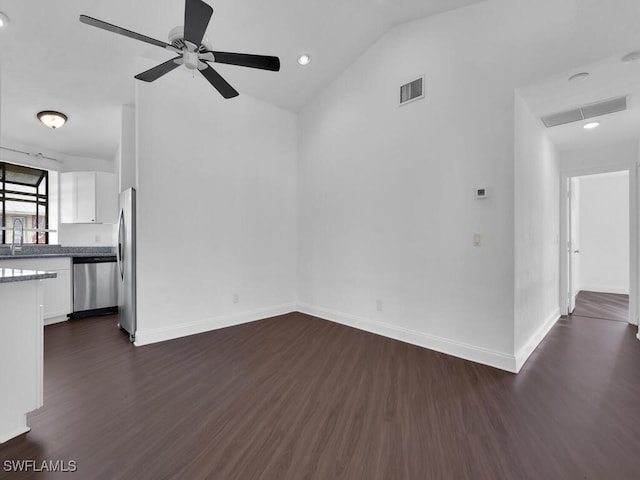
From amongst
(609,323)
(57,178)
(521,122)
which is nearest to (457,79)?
(521,122)

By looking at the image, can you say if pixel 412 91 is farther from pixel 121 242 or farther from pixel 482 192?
pixel 121 242

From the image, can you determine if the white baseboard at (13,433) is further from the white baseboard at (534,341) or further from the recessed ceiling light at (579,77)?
the recessed ceiling light at (579,77)

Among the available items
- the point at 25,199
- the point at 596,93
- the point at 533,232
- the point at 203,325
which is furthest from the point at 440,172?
the point at 25,199

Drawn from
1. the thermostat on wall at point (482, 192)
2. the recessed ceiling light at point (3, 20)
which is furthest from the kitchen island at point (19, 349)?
the thermostat on wall at point (482, 192)

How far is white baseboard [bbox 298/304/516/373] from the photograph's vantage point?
2625 millimetres

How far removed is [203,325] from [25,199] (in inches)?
161

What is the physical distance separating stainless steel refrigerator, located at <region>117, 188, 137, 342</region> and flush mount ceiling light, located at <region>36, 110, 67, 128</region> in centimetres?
146

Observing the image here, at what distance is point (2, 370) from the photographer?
164cm

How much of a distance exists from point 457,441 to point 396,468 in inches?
18.1

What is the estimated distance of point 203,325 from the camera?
3.67 m

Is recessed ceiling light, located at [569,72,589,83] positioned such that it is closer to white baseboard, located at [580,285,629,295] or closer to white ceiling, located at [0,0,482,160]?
white ceiling, located at [0,0,482,160]

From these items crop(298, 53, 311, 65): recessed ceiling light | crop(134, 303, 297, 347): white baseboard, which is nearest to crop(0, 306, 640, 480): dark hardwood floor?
crop(134, 303, 297, 347): white baseboard

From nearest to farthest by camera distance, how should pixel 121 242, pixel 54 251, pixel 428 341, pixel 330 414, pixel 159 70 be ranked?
1. pixel 330 414
2. pixel 159 70
3. pixel 428 341
4. pixel 121 242
5. pixel 54 251

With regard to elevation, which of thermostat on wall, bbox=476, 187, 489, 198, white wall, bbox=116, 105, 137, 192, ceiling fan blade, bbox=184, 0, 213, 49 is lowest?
thermostat on wall, bbox=476, 187, 489, 198
